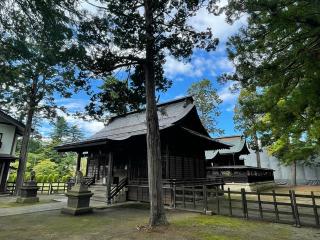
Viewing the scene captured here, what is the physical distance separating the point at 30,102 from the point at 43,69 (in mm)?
15940

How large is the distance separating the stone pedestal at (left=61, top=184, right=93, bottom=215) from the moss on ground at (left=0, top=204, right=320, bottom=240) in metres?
0.81

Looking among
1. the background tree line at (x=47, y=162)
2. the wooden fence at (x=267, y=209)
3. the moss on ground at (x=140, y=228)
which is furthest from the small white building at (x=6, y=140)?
the wooden fence at (x=267, y=209)

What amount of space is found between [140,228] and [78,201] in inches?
181

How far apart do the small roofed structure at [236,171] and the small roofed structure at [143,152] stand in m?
5.02

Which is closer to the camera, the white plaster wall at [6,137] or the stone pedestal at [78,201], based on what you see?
the stone pedestal at [78,201]

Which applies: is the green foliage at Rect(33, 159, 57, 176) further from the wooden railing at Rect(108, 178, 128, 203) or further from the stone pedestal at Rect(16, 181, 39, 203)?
the wooden railing at Rect(108, 178, 128, 203)

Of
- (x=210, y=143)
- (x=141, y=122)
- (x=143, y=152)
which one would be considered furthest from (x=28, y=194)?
(x=210, y=143)

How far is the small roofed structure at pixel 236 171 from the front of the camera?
2505 centimetres

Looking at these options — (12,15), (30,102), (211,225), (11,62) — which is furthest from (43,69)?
(30,102)

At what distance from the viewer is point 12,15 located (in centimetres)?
699

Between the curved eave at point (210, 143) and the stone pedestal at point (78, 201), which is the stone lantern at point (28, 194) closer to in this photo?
the stone pedestal at point (78, 201)

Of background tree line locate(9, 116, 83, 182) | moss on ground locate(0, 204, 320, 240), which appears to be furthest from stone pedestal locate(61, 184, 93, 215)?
background tree line locate(9, 116, 83, 182)

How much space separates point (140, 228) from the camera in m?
8.11

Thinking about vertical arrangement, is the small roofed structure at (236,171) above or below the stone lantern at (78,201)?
above
